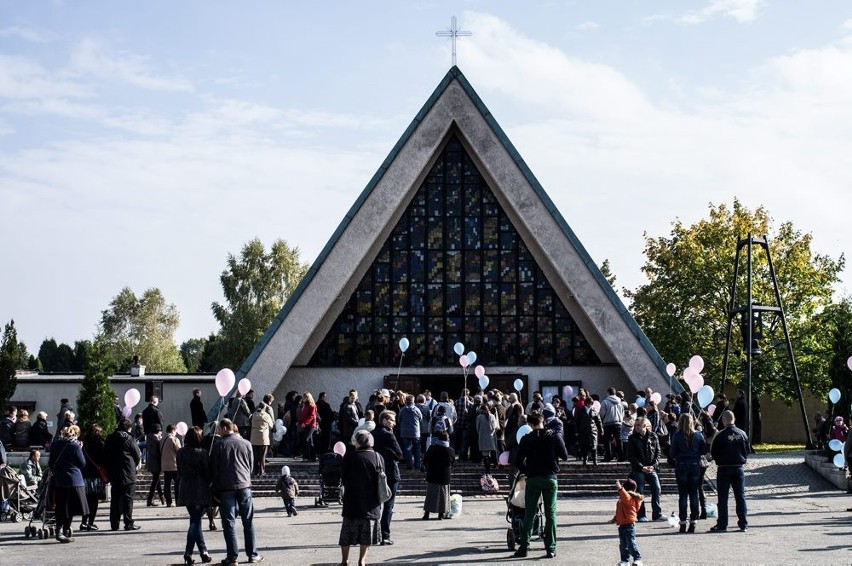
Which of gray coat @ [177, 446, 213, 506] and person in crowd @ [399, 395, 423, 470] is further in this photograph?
person in crowd @ [399, 395, 423, 470]

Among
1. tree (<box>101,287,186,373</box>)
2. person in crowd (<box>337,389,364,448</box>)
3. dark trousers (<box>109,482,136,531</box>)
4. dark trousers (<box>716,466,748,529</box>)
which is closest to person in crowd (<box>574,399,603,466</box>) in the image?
person in crowd (<box>337,389,364,448</box>)

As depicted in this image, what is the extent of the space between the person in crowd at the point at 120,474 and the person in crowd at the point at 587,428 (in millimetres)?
9882

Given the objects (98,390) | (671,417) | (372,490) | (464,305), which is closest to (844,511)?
(671,417)

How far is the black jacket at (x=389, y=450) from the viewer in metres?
15.3

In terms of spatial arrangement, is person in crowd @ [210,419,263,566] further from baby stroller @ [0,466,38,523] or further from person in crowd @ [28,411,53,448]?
person in crowd @ [28,411,53,448]

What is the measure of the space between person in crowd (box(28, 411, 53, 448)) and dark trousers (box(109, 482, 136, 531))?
→ 7413 millimetres

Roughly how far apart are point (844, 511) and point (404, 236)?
15442 millimetres

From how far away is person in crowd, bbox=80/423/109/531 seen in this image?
16.3 m

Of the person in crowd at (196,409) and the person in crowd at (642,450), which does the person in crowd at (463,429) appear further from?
the person in crowd at (642,450)

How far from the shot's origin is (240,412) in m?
25.8

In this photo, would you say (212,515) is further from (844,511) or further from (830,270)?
(830,270)

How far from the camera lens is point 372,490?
11.8 metres

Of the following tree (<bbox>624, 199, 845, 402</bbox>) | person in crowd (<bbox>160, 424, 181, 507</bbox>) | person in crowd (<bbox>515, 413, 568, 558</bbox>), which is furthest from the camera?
tree (<bbox>624, 199, 845, 402</bbox>)

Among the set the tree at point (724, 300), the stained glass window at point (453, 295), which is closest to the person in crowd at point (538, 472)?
the stained glass window at point (453, 295)
